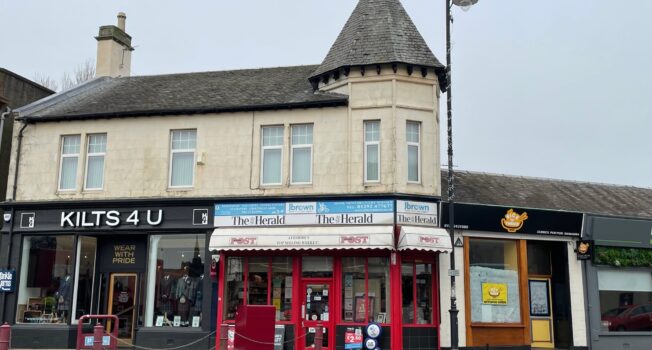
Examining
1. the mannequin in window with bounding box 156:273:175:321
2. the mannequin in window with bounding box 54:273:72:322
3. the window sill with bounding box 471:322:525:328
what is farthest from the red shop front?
the mannequin in window with bounding box 54:273:72:322

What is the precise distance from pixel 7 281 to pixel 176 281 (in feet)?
17.8

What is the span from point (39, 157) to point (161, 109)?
14.9 feet

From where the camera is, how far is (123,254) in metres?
20.8

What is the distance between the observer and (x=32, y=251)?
20719 millimetres

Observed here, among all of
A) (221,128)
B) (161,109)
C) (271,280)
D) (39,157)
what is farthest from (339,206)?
(39,157)

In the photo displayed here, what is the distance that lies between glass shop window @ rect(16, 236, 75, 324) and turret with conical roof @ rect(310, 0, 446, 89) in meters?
9.80

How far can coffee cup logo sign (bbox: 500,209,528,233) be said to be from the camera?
19281mm

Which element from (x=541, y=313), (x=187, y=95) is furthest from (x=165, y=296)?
(x=541, y=313)

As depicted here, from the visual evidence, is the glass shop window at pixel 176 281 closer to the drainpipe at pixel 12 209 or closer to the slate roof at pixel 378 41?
the drainpipe at pixel 12 209

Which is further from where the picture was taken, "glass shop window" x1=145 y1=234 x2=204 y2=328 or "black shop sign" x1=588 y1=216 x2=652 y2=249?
"black shop sign" x1=588 y1=216 x2=652 y2=249

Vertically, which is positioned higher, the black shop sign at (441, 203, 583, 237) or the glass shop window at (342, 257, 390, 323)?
the black shop sign at (441, 203, 583, 237)

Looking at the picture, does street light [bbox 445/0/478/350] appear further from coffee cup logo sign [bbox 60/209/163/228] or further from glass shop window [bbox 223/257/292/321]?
coffee cup logo sign [bbox 60/209/163/228]

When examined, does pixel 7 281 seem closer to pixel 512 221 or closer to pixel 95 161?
pixel 95 161

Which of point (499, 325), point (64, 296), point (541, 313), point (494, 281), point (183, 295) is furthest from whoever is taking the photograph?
point (541, 313)
